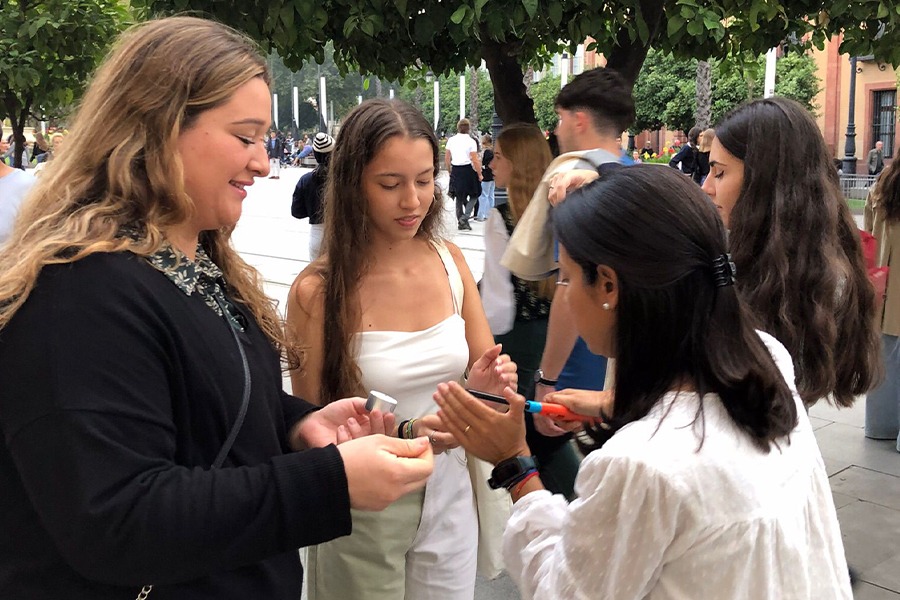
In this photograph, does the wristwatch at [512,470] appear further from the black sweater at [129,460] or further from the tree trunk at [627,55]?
the tree trunk at [627,55]

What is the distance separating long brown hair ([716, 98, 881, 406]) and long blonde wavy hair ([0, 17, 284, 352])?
167cm

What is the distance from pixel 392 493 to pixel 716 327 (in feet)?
2.03

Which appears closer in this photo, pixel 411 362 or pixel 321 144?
pixel 411 362

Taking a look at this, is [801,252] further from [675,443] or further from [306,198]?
[306,198]

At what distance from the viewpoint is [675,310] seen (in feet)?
4.54

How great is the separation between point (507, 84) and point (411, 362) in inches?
89.7

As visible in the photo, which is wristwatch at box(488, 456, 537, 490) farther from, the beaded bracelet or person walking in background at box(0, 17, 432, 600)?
person walking in background at box(0, 17, 432, 600)

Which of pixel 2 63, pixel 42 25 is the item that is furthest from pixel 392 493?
pixel 2 63

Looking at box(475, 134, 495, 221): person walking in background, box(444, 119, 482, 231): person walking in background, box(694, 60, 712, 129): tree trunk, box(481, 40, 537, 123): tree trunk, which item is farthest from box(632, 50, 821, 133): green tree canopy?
box(481, 40, 537, 123): tree trunk

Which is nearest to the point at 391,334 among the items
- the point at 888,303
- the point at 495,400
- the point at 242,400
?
the point at 495,400

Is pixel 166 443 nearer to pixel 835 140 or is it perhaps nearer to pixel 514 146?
pixel 514 146

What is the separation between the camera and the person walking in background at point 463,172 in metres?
14.9

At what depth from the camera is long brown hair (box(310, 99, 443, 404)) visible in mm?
2223

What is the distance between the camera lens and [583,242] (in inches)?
57.4
